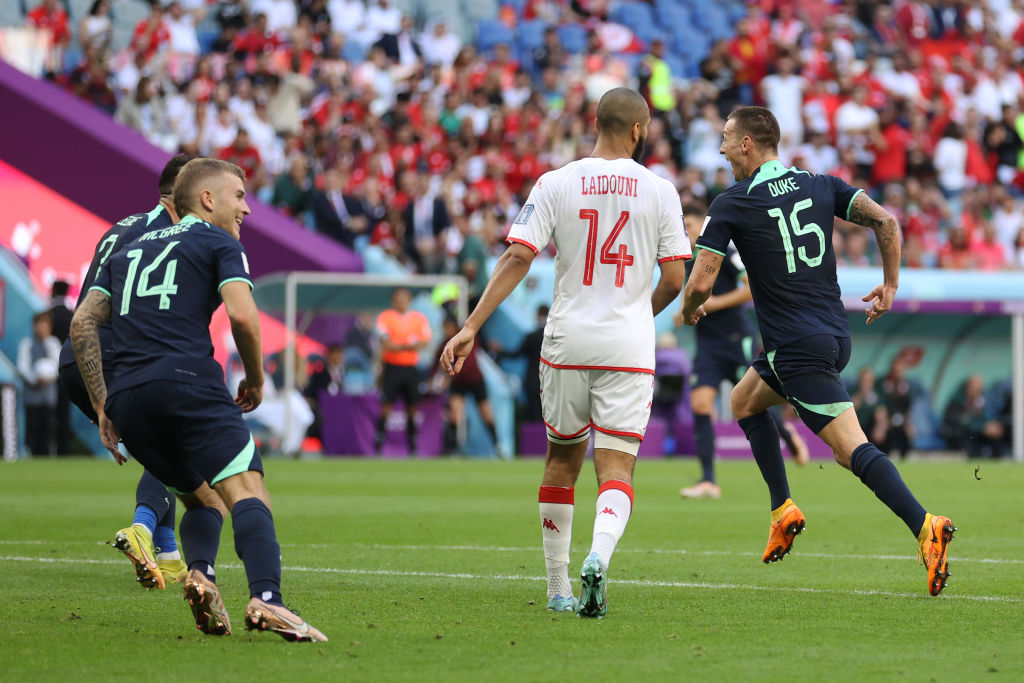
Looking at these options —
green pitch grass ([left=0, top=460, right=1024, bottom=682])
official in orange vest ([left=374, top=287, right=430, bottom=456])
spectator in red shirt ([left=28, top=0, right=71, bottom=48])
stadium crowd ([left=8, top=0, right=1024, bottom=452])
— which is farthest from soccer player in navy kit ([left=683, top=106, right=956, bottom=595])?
spectator in red shirt ([left=28, top=0, right=71, bottom=48])

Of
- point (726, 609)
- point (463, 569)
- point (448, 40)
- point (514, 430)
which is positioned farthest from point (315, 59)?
point (726, 609)

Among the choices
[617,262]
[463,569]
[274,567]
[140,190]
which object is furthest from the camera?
[140,190]

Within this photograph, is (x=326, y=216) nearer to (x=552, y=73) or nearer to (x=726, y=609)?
(x=552, y=73)

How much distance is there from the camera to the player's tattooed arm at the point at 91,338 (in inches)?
238

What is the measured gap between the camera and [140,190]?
2073 cm

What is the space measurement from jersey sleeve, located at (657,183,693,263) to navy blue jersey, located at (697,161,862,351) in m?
0.84

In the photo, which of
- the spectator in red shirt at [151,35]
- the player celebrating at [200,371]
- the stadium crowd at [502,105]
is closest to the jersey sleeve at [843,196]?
the player celebrating at [200,371]

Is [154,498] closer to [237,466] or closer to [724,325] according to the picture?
[237,466]

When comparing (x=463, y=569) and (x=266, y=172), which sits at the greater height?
(x=266, y=172)

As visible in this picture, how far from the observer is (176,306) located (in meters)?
5.59

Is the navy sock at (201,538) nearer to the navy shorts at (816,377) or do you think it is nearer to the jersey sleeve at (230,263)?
the jersey sleeve at (230,263)

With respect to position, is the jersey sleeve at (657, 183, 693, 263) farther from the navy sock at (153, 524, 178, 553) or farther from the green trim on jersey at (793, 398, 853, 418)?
the navy sock at (153, 524, 178, 553)

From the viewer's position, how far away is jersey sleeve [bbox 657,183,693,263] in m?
6.49

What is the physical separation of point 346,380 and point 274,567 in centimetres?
1690
